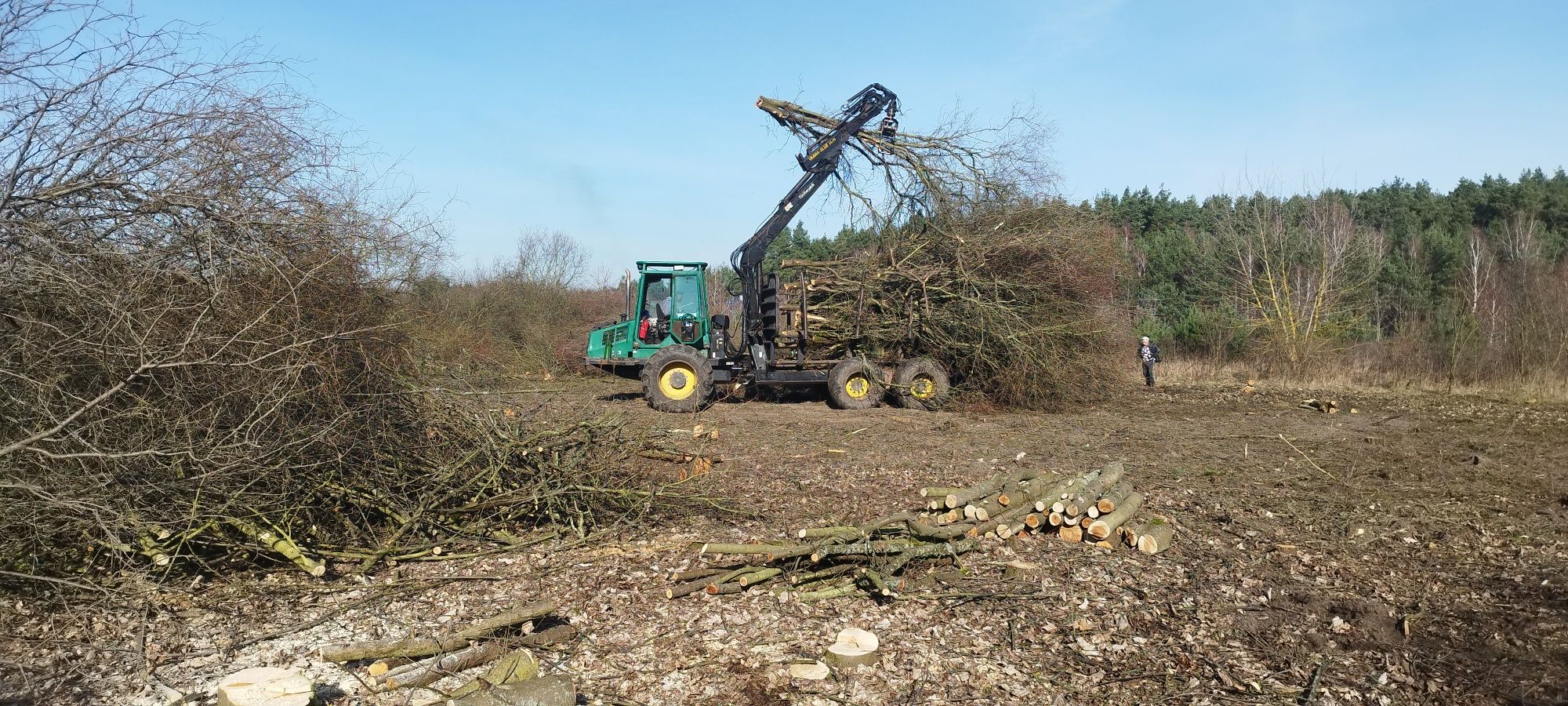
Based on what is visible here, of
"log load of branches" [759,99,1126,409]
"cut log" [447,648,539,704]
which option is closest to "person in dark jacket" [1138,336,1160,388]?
"log load of branches" [759,99,1126,409]

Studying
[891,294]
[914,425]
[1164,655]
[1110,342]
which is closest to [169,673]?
[1164,655]

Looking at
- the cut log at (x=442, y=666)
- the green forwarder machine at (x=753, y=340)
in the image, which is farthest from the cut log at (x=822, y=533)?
the green forwarder machine at (x=753, y=340)

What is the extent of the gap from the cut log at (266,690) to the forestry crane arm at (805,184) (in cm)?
1056

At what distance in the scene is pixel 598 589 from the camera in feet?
16.5

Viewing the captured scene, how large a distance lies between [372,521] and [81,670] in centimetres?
205

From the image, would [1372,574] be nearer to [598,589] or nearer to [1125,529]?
[1125,529]

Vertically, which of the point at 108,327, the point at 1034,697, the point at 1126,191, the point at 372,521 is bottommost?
the point at 1034,697

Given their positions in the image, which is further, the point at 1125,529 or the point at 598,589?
the point at 1125,529

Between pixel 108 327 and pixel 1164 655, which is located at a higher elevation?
pixel 108 327

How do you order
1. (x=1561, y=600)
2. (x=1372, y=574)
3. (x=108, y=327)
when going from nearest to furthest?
(x=108, y=327) < (x=1561, y=600) < (x=1372, y=574)

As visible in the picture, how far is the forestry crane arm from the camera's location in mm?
13906

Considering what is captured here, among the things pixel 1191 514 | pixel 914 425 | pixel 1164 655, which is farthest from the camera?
pixel 914 425

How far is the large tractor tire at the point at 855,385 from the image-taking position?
44.3 ft

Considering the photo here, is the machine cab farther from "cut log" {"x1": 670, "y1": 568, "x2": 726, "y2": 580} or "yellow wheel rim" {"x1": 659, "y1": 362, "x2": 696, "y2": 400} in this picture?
"cut log" {"x1": 670, "y1": 568, "x2": 726, "y2": 580}
